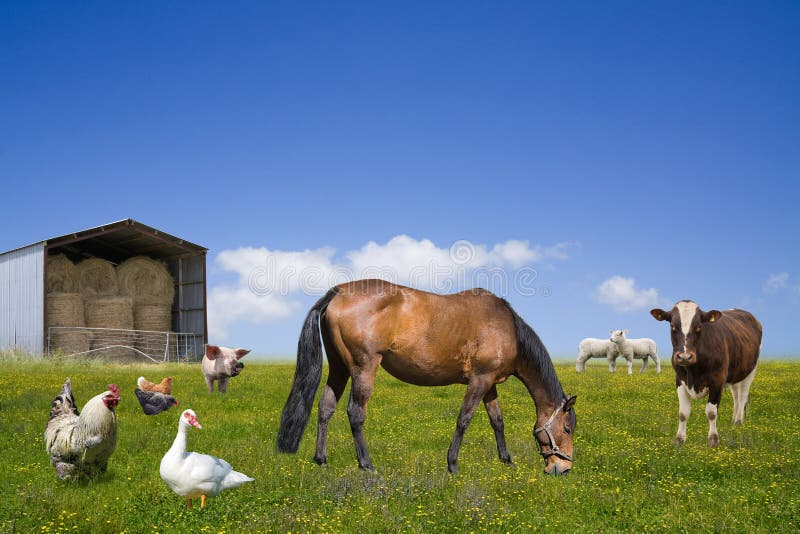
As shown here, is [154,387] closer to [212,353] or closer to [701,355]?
[212,353]

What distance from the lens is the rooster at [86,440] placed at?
830cm

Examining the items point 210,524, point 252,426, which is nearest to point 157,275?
point 252,426

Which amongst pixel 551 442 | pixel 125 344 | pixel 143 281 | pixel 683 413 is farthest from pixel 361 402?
pixel 143 281

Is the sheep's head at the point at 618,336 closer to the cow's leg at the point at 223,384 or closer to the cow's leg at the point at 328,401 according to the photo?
the cow's leg at the point at 223,384

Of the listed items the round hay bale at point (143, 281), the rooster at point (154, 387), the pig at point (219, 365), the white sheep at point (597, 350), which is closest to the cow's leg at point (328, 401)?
the rooster at point (154, 387)

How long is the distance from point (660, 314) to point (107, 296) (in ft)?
97.8

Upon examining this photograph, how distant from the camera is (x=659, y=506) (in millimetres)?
7344

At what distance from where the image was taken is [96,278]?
33469 millimetres

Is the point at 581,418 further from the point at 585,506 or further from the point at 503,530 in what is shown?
the point at 503,530

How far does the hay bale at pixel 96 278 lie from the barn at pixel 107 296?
5 cm

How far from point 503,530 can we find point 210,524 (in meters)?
3.02

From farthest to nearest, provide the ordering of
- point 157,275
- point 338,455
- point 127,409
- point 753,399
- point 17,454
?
point 157,275 < point 753,399 < point 127,409 < point 17,454 < point 338,455

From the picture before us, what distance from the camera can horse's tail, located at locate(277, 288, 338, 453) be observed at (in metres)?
8.70

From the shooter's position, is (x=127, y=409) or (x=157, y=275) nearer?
(x=127, y=409)
